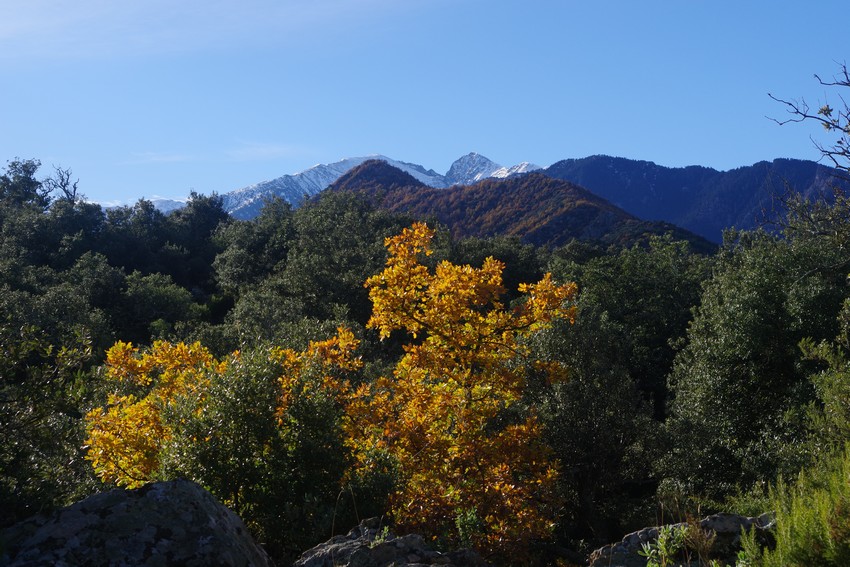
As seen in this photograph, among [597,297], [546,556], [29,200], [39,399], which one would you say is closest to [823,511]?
[39,399]

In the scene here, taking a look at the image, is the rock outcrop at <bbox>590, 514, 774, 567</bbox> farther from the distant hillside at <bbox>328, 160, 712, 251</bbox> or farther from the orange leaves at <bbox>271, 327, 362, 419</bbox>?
the distant hillside at <bbox>328, 160, 712, 251</bbox>

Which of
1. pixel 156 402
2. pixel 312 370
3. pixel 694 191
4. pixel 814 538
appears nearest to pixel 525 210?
pixel 312 370

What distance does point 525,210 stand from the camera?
98.7 metres

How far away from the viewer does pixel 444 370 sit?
404 inches

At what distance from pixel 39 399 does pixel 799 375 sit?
→ 20.0 metres

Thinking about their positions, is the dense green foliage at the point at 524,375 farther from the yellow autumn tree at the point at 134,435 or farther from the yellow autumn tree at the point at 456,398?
the yellow autumn tree at the point at 456,398

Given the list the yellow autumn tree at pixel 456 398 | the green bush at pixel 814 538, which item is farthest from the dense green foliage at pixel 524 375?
the yellow autumn tree at pixel 456 398

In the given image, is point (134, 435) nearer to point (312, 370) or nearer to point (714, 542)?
point (312, 370)

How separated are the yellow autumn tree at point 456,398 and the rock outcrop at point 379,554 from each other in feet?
9.58

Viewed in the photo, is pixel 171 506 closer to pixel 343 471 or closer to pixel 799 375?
pixel 343 471

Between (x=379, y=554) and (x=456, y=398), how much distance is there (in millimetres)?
4099

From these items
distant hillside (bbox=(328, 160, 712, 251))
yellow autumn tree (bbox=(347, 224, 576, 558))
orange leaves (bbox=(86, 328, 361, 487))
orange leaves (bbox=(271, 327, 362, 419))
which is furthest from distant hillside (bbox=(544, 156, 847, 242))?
orange leaves (bbox=(86, 328, 361, 487))

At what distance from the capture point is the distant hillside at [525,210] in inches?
3290

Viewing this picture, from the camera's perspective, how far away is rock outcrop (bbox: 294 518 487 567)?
5922 millimetres
